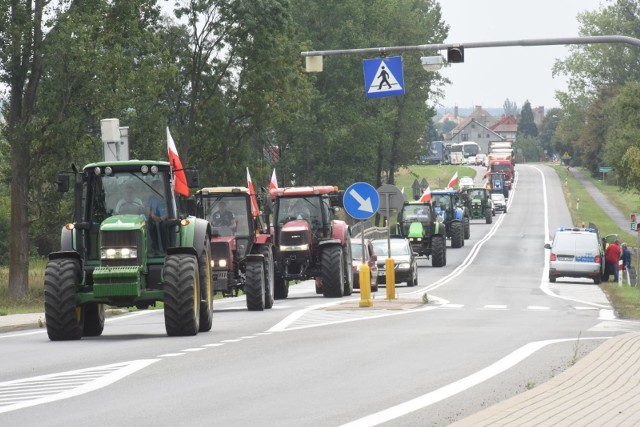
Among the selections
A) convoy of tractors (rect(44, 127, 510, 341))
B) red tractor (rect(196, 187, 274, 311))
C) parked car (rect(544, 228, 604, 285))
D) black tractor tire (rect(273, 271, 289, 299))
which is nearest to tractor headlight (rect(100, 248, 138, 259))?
convoy of tractors (rect(44, 127, 510, 341))

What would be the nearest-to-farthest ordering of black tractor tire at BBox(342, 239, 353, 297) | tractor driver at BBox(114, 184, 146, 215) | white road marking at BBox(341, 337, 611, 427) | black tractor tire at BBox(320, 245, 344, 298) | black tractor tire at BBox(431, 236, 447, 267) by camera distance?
white road marking at BBox(341, 337, 611, 427) → tractor driver at BBox(114, 184, 146, 215) → black tractor tire at BBox(320, 245, 344, 298) → black tractor tire at BBox(342, 239, 353, 297) → black tractor tire at BBox(431, 236, 447, 267)

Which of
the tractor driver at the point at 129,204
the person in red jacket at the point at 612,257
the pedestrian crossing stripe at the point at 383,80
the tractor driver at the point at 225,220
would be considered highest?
the pedestrian crossing stripe at the point at 383,80

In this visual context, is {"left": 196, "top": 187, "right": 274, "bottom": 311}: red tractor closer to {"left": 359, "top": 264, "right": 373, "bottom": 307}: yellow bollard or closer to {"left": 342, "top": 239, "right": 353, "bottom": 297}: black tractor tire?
{"left": 359, "top": 264, "right": 373, "bottom": 307}: yellow bollard

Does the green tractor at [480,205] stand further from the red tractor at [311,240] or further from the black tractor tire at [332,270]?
the black tractor tire at [332,270]

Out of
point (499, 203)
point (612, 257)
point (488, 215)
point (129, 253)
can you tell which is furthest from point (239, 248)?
point (499, 203)

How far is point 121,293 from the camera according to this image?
63.5 ft

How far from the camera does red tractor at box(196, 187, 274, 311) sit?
27.8 meters

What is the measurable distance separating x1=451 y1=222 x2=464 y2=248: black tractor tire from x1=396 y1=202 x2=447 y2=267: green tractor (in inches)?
480

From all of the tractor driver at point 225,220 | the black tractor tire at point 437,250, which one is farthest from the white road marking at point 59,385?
the black tractor tire at point 437,250

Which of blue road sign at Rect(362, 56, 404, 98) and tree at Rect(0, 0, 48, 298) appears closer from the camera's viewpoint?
blue road sign at Rect(362, 56, 404, 98)

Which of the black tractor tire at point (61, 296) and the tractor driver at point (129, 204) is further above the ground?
the tractor driver at point (129, 204)

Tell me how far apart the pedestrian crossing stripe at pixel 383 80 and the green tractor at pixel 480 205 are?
68.4 meters

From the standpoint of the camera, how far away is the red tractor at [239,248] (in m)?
27.8

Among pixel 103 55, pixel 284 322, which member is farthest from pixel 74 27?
pixel 284 322
